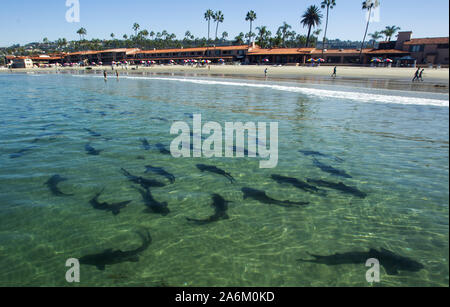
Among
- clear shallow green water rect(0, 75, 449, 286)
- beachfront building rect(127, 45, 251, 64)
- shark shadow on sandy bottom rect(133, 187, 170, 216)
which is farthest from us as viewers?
beachfront building rect(127, 45, 251, 64)

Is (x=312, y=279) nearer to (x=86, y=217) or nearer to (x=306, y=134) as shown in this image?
(x=86, y=217)

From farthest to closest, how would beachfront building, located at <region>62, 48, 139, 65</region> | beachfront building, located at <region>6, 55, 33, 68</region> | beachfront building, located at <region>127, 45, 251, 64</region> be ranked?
beachfront building, located at <region>6, 55, 33, 68</region>, beachfront building, located at <region>62, 48, 139, 65</region>, beachfront building, located at <region>127, 45, 251, 64</region>

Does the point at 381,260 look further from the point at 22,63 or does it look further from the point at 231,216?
the point at 22,63

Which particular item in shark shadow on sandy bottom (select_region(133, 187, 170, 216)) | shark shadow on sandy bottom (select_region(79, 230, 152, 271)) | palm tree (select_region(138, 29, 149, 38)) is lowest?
shark shadow on sandy bottom (select_region(79, 230, 152, 271))

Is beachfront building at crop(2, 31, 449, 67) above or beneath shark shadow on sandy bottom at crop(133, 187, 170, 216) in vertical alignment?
above

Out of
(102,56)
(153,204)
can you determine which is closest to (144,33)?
(102,56)

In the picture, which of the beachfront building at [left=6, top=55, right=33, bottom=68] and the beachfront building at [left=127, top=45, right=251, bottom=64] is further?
the beachfront building at [left=6, top=55, right=33, bottom=68]

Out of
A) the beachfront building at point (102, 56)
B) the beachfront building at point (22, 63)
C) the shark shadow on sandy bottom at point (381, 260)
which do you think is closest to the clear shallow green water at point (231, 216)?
the shark shadow on sandy bottom at point (381, 260)

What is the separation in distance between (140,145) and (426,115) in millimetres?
16274

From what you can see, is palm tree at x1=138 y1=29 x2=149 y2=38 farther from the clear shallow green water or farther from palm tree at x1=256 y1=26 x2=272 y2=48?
the clear shallow green water

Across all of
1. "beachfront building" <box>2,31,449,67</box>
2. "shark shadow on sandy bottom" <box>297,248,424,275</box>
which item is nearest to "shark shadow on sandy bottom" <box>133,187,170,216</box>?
"shark shadow on sandy bottom" <box>297,248,424,275</box>

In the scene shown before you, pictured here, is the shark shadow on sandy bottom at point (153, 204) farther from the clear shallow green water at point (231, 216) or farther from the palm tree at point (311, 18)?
the palm tree at point (311, 18)

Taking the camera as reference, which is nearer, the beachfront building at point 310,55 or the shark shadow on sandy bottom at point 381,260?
the shark shadow on sandy bottom at point 381,260

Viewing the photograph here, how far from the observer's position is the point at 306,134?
13.3 meters
